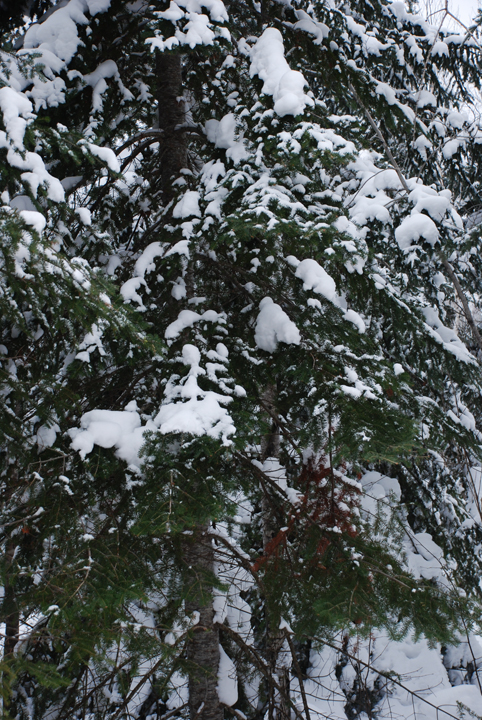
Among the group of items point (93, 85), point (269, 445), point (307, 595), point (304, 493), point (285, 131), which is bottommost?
point (307, 595)

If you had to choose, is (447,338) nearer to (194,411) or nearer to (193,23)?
(194,411)

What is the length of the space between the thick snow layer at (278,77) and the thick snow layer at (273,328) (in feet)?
4.45

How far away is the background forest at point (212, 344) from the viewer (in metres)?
2.57

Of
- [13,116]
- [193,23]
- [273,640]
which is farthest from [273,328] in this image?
[273,640]

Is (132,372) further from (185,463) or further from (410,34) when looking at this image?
(410,34)

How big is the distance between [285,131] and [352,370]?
1748 mm

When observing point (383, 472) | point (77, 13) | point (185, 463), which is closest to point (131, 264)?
point (77, 13)

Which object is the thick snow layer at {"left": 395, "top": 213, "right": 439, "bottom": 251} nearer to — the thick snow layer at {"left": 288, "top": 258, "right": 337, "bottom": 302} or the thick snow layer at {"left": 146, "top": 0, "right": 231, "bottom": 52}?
the thick snow layer at {"left": 288, "top": 258, "right": 337, "bottom": 302}

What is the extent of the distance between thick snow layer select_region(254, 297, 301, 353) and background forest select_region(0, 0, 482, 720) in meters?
0.02

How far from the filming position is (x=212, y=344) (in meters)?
3.62

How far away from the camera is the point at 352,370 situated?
3012mm

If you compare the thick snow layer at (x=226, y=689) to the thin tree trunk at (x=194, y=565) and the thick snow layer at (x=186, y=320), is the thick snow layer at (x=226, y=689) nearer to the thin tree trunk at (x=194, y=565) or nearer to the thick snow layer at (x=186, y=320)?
the thin tree trunk at (x=194, y=565)

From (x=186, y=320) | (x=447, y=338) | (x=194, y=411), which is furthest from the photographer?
(x=447, y=338)

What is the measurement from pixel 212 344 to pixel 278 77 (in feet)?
6.72
